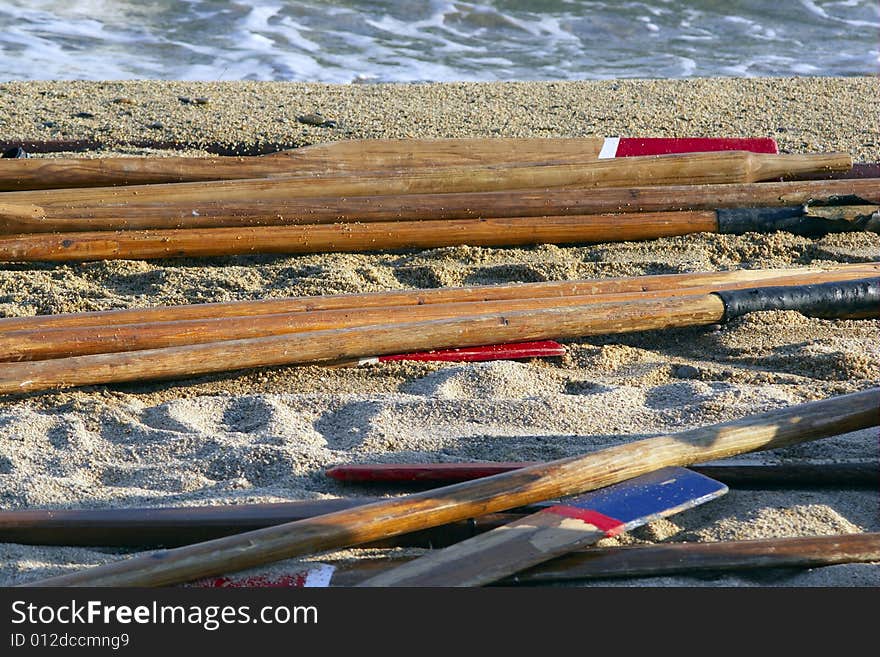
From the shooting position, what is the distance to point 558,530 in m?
2.05

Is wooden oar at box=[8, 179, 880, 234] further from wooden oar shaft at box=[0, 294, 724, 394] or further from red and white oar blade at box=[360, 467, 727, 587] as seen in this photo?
red and white oar blade at box=[360, 467, 727, 587]

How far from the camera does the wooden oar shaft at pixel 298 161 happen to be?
13.7 feet

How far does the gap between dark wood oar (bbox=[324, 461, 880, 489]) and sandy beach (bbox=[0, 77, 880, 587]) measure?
0.09ft

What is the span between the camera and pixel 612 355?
10.7 ft

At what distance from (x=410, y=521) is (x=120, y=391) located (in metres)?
1.23

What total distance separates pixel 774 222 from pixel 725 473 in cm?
215

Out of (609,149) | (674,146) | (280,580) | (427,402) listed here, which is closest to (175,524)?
(280,580)

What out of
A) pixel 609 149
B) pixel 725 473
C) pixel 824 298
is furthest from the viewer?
pixel 609 149

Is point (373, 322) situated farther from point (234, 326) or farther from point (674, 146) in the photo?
point (674, 146)

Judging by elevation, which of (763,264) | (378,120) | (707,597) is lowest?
(707,597)

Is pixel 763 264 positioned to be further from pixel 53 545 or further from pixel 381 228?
pixel 53 545

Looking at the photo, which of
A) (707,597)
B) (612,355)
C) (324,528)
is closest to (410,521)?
(324,528)

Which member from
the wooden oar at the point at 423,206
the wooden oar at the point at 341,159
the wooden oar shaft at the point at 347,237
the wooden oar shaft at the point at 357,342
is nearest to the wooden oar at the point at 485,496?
the wooden oar shaft at the point at 357,342

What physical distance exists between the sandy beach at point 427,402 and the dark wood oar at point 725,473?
0.09ft
